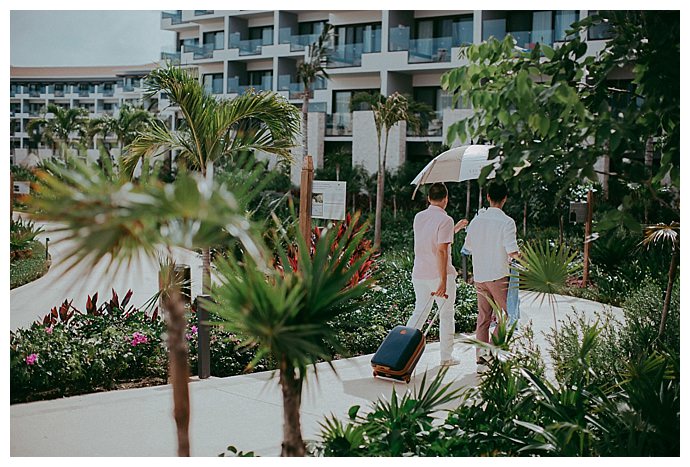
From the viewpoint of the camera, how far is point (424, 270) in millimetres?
7391

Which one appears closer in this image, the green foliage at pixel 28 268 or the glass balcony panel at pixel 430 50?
the green foliage at pixel 28 268

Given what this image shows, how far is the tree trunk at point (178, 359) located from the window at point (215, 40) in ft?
120

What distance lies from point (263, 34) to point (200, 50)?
3.48 m

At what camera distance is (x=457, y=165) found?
1084 centimetres

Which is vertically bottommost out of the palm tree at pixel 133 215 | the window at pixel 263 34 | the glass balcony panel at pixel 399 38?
the palm tree at pixel 133 215

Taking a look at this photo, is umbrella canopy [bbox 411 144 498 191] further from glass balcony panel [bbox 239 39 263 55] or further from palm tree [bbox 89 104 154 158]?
palm tree [bbox 89 104 154 158]

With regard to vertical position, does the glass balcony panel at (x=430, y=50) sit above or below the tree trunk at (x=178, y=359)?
above

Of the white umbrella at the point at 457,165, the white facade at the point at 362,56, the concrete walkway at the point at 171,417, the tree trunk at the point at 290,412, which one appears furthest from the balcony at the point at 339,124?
the tree trunk at the point at 290,412

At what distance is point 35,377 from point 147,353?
1083 mm

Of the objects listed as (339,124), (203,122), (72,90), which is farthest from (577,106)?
(72,90)

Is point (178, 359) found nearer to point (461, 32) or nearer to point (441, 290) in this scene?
point (441, 290)

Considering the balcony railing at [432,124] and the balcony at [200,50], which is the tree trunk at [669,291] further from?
the balcony at [200,50]

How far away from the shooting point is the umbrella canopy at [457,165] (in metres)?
9.91
